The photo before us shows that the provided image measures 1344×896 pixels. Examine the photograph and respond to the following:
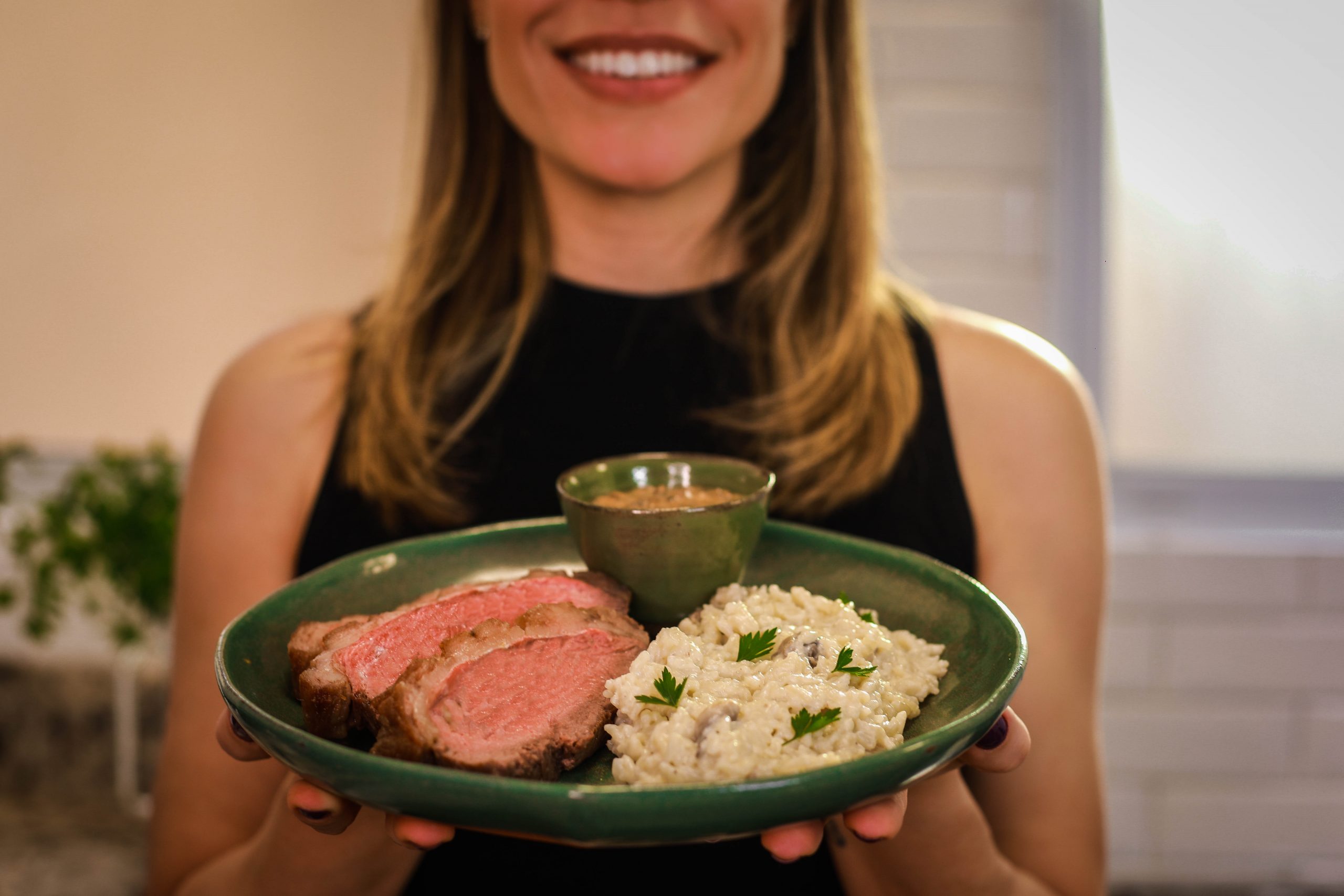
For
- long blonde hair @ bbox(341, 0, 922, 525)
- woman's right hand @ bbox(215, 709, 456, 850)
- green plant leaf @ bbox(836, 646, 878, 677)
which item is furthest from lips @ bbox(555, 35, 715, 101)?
woman's right hand @ bbox(215, 709, 456, 850)

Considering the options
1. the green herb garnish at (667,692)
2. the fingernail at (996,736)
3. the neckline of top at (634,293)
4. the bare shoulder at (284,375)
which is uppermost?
the neckline of top at (634,293)

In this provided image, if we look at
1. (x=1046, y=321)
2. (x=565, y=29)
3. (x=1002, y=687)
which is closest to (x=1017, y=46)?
(x=1046, y=321)

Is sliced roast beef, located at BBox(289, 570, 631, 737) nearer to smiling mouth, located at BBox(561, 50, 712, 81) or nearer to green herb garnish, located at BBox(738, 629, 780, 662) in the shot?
green herb garnish, located at BBox(738, 629, 780, 662)

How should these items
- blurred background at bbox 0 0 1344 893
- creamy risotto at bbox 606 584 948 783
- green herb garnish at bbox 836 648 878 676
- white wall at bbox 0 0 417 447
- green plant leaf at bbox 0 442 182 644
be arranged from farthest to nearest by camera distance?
white wall at bbox 0 0 417 447 < blurred background at bbox 0 0 1344 893 < green plant leaf at bbox 0 442 182 644 < green herb garnish at bbox 836 648 878 676 < creamy risotto at bbox 606 584 948 783

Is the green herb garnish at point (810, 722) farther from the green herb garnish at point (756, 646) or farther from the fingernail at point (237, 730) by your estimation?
the fingernail at point (237, 730)

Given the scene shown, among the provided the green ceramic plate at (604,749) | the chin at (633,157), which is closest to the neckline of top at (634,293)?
the chin at (633,157)

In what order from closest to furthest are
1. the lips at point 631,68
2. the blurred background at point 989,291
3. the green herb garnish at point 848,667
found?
the green herb garnish at point 848,667, the lips at point 631,68, the blurred background at point 989,291
